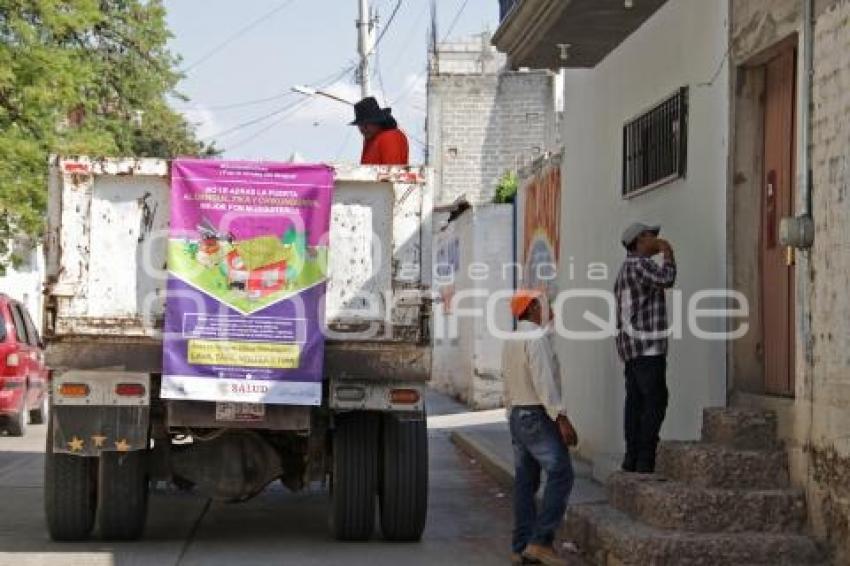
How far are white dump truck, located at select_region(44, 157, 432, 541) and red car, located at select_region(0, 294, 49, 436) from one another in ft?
22.0

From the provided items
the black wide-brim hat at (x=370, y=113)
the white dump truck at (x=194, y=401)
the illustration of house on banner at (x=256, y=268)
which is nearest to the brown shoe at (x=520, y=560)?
the white dump truck at (x=194, y=401)

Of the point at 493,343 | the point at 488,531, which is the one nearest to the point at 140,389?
the point at 488,531

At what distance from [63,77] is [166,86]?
1406 centimetres

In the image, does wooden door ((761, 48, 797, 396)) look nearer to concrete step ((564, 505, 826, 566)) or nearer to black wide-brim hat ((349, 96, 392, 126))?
concrete step ((564, 505, 826, 566))

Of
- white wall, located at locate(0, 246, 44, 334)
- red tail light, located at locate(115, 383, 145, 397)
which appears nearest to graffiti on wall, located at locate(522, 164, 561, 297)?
red tail light, located at locate(115, 383, 145, 397)

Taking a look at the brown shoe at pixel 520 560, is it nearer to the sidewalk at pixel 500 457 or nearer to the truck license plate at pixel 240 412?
the sidewalk at pixel 500 457

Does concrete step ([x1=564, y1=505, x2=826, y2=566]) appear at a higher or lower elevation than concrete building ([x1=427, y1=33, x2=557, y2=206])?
lower

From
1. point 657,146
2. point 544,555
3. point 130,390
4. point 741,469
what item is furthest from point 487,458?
point 741,469

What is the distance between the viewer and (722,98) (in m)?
9.23

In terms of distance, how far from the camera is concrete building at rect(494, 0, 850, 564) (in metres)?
7.41

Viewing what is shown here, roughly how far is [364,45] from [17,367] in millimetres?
14257

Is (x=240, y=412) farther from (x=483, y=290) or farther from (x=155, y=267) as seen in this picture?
(x=483, y=290)

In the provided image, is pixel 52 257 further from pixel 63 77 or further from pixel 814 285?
pixel 63 77

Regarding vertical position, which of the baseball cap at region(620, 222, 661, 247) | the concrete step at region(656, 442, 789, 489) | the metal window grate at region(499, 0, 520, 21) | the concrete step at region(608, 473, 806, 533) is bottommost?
the concrete step at region(608, 473, 806, 533)
